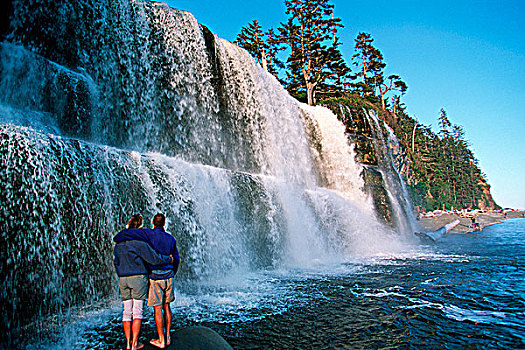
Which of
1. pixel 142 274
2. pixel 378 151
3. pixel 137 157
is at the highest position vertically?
pixel 378 151

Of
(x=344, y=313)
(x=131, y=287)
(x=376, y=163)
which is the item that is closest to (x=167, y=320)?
(x=131, y=287)

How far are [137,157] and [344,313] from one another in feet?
17.1

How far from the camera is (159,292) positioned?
3791 mm

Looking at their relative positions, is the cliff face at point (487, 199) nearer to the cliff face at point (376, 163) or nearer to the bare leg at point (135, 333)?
the cliff face at point (376, 163)

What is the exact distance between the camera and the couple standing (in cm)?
360

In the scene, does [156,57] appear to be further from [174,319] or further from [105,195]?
[174,319]

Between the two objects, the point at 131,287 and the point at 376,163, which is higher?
the point at 376,163

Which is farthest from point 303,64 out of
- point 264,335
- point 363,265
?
point 264,335

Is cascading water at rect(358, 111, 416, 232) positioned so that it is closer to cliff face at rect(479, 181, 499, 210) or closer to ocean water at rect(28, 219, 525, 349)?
ocean water at rect(28, 219, 525, 349)

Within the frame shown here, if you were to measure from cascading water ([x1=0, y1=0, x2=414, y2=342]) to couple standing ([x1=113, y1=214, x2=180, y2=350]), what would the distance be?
2.00m

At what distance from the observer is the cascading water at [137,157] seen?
5027 millimetres

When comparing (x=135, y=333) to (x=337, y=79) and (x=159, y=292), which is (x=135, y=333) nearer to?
(x=159, y=292)

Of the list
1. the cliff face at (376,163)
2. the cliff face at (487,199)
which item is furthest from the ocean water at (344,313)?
the cliff face at (487,199)

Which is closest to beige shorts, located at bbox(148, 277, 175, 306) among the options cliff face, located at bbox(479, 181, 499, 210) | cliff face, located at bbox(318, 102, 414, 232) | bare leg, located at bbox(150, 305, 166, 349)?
bare leg, located at bbox(150, 305, 166, 349)
